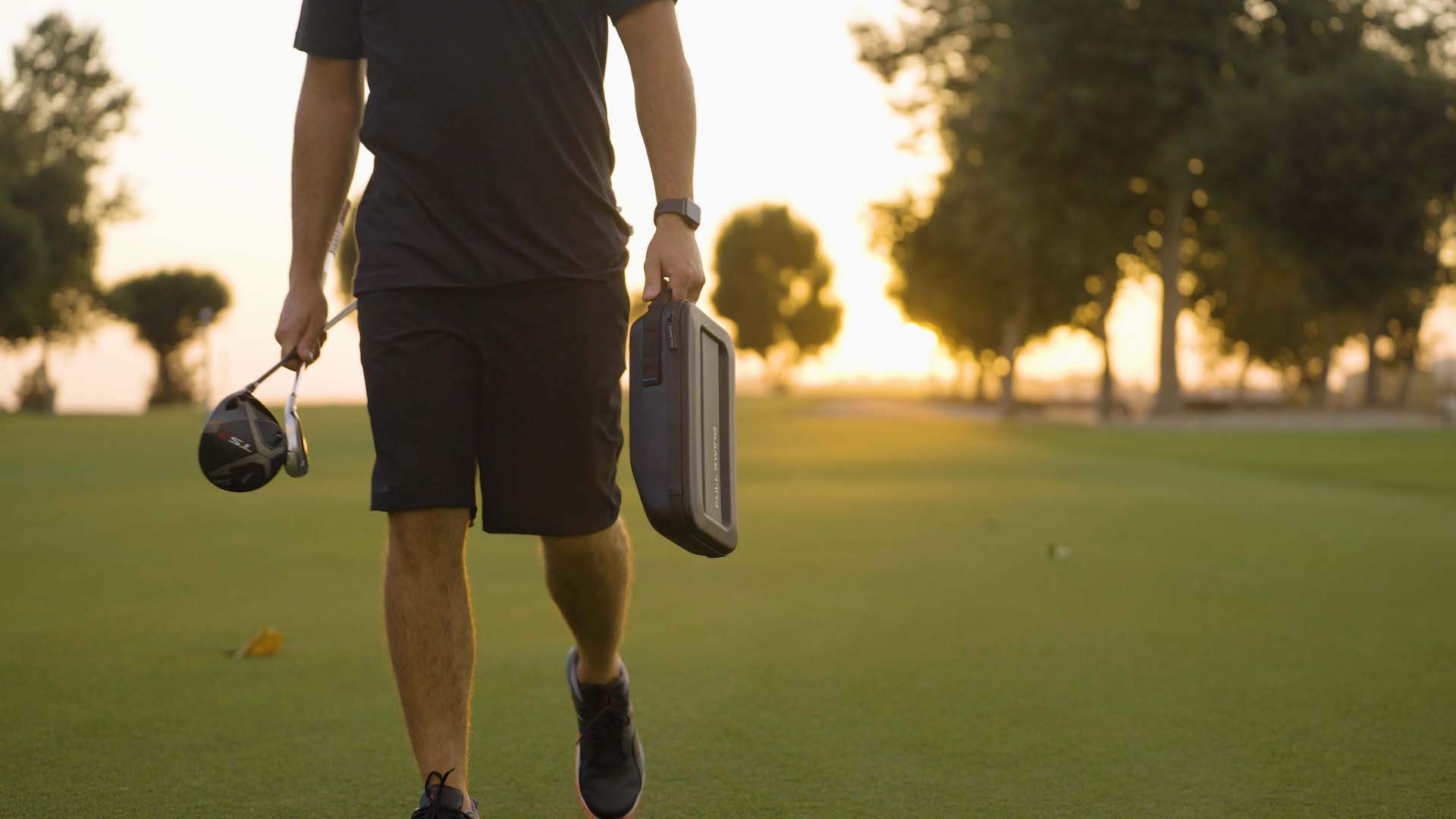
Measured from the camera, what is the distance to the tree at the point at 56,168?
48375 mm

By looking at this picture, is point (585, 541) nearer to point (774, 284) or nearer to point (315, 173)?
point (315, 173)

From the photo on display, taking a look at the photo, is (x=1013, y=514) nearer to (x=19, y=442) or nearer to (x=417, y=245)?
(x=417, y=245)

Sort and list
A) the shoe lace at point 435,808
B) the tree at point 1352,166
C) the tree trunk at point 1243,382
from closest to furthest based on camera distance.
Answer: the shoe lace at point 435,808 → the tree at point 1352,166 → the tree trunk at point 1243,382

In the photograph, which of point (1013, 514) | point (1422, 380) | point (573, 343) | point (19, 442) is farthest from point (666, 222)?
point (1422, 380)

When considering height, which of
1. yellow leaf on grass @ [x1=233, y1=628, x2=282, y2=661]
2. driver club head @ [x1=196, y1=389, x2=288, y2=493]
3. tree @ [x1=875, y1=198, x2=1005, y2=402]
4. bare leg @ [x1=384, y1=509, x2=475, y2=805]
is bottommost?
yellow leaf on grass @ [x1=233, y1=628, x2=282, y2=661]

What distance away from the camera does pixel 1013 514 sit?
10.1 metres

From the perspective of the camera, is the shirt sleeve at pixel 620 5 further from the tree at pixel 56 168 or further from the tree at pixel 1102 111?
the tree at pixel 56 168

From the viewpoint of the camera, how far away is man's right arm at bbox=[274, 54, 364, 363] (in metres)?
3.00

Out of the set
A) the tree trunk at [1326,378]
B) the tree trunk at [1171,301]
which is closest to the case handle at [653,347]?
the tree trunk at [1171,301]

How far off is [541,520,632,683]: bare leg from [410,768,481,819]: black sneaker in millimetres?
564

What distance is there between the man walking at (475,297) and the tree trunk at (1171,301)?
29.7m

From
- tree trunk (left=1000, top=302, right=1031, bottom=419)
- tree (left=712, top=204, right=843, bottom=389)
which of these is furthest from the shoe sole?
tree (left=712, top=204, right=843, bottom=389)

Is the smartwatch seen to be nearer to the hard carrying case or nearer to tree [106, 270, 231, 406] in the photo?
the hard carrying case

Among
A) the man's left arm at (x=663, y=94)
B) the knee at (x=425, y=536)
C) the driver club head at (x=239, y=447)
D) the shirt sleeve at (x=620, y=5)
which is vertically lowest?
the knee at (x=425, y=536)
